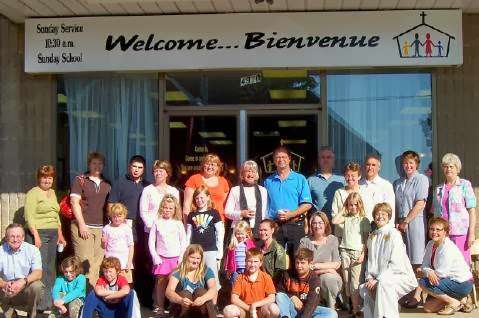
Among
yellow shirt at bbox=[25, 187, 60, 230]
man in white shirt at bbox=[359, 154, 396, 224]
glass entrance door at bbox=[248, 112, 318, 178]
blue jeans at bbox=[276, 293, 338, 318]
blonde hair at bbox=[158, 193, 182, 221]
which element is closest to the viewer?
blue jeans at bbox=[276, 293, 338, 318]

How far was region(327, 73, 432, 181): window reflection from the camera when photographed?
9.28 metres

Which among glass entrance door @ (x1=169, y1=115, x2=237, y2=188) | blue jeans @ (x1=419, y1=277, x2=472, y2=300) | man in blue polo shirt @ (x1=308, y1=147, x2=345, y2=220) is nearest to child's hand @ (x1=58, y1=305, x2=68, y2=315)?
glass entrance door @ (x1=169, y1=115, x2=237, y2=188)

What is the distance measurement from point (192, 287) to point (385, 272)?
6.11ft

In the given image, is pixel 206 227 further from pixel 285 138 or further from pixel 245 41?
pixel 245 41

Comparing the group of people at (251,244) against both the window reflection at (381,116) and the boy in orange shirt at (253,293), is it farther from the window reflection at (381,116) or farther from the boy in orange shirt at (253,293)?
the window reflection at (381,116)

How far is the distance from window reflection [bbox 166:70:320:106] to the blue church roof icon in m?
1.22

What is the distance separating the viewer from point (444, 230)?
25.1ft

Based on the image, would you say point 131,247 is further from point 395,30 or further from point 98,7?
point 395,30

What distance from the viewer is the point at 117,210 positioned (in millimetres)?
7961

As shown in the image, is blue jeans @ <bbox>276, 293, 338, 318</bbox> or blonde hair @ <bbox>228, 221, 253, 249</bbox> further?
blonde hair @ <bbox>228, 221, 253, 249</bbox>

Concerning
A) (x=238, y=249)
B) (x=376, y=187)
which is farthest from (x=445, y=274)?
(x=238, y=249)

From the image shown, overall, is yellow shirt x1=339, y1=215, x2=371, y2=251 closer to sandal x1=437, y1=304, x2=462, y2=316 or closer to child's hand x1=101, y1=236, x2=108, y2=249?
sandal x1=437, y1=304, x2=462, y2=316

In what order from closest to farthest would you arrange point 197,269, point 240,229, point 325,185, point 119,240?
point 197,269, point 240,229, point 119,240, point 325,185

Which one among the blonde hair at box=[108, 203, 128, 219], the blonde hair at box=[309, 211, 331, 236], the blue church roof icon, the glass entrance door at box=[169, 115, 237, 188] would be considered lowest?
the blonde hair at box=[309, 211, 331, 236]
